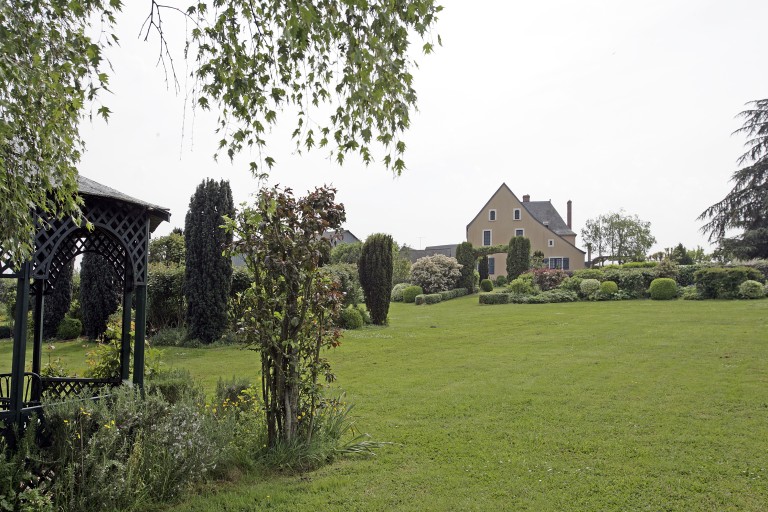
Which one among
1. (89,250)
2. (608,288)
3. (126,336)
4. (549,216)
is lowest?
(126,336)

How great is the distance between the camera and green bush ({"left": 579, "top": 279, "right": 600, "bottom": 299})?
24688 mm

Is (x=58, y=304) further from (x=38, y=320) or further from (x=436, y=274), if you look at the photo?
(x=436, y=274)

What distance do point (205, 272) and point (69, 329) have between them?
577cm

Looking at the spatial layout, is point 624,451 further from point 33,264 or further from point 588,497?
point 33,264

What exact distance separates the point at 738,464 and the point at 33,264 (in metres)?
6.84

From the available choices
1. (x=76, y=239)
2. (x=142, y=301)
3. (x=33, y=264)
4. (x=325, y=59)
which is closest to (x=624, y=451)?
(x=325, y=59)

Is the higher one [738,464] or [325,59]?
[325,59]

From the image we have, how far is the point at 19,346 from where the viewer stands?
14.6 feet

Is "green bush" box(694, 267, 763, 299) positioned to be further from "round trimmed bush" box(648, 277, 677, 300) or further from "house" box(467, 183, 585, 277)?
"house" box(467, 183, 585, 277)

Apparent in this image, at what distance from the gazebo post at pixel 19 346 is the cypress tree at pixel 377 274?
45.7ft

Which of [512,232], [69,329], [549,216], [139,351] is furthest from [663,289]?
[549,216]

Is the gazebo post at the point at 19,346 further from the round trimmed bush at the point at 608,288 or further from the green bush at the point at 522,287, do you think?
the green bush at the point at 522,287

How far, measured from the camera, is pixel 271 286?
5.34m

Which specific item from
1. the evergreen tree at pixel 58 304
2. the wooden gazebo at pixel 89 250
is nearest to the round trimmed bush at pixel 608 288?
the evergreen tree at pixel 58 304
